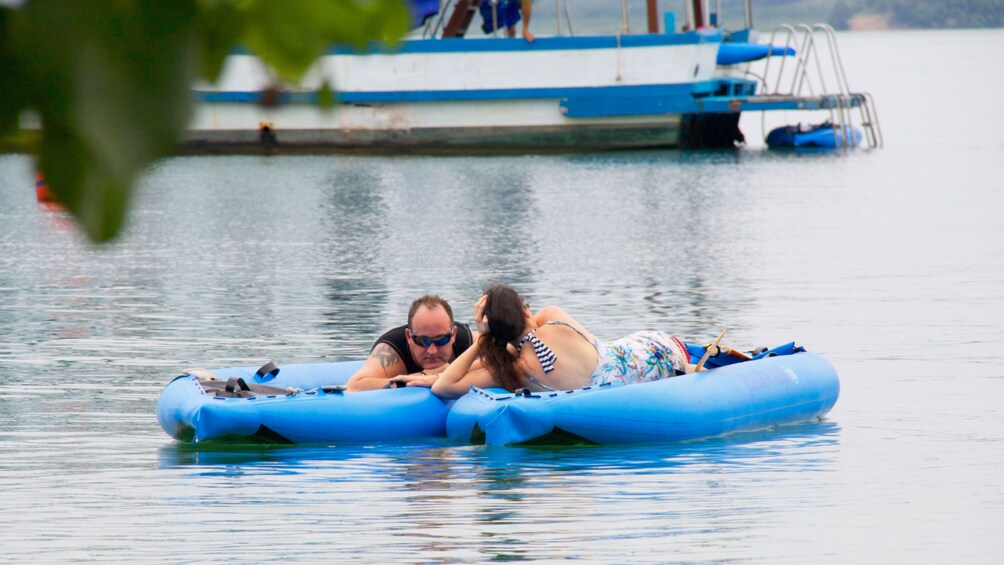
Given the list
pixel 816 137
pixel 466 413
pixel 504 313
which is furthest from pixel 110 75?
pixel 816 137

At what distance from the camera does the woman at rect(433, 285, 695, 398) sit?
28.1 feet

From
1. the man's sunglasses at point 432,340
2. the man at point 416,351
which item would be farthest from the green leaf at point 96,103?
the man's sunglasses at point 432,340

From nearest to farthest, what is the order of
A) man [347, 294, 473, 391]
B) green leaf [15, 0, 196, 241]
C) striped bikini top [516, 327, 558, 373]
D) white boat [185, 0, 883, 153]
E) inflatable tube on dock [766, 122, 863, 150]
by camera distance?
green leaf [15, 0, 196, 241] → striped bikini top [516, 327, 558, 373] → man [347, 294, 473, 391] → white boat [185, 0, 883, 153] → inflatable tube on dock [766, 122, 863, 150]

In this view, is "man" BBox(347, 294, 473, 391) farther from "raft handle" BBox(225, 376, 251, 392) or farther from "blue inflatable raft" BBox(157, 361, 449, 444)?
"raft handle" BBox(225, 376, 251, 392)

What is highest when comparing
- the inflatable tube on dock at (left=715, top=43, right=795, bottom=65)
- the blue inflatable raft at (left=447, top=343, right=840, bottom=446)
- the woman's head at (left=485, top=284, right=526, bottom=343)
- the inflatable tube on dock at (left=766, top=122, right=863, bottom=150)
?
the inflatable tube on dock at (left=715, top=43, right=795, bottom=65)

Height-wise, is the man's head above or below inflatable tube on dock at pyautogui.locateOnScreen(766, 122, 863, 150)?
below

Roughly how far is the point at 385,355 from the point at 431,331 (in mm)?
400

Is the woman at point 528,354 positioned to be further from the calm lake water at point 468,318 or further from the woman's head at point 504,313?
the calm lake water at point 468,318

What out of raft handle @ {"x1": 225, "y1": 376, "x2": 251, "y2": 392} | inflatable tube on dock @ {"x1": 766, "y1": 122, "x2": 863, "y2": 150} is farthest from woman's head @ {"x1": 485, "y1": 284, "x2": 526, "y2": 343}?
inflatable tube on dock @ {"x1": 766, "y1": 122, "x2": 863, "y2": 150}

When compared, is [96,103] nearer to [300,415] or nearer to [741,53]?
[300,415]

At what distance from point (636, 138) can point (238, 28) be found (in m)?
38.2

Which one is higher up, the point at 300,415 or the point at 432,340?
the point at 432,340

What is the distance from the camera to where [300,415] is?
862cm

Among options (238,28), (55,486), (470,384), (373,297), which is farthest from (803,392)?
(238,28)
